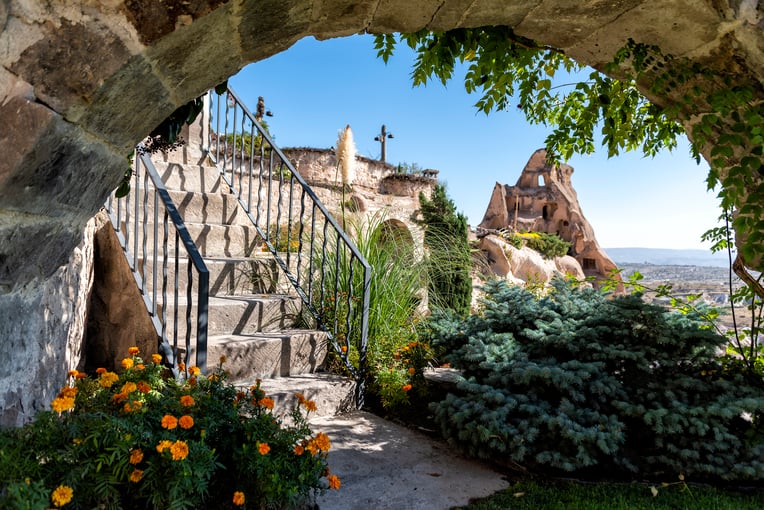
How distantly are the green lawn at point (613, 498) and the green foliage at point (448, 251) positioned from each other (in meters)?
2.11

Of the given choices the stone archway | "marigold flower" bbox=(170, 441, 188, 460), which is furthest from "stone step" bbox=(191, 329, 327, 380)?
"marigold flower" bbox=(170, 441, 188, 460)

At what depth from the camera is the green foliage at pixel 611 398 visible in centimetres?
221

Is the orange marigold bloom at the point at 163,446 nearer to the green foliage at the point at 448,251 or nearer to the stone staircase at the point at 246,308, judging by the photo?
the stone staircase at the point at 246,308

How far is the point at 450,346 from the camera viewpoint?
10.2 ft

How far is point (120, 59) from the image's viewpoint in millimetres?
941

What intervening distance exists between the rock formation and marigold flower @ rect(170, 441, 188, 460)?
22.8 meters

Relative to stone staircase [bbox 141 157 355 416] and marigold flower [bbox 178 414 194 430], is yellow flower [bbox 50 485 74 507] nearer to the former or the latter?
marigold flower [bbox 178 414 194 430]

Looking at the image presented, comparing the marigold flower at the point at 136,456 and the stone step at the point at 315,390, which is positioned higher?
the marigold flower at the point at 136,456

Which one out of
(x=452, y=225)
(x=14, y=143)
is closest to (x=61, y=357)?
(x=14, y=143)

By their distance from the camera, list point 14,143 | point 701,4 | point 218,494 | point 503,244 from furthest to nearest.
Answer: point 503,244
point 218,494
point 701,4
point 14,143

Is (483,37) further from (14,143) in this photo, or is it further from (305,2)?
(14,143)

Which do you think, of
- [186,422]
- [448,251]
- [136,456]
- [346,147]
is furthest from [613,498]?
[346,147]

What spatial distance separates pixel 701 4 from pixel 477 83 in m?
1.07

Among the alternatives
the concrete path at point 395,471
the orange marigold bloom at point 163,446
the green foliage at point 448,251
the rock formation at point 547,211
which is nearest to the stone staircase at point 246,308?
the concrete path at point 395,471
